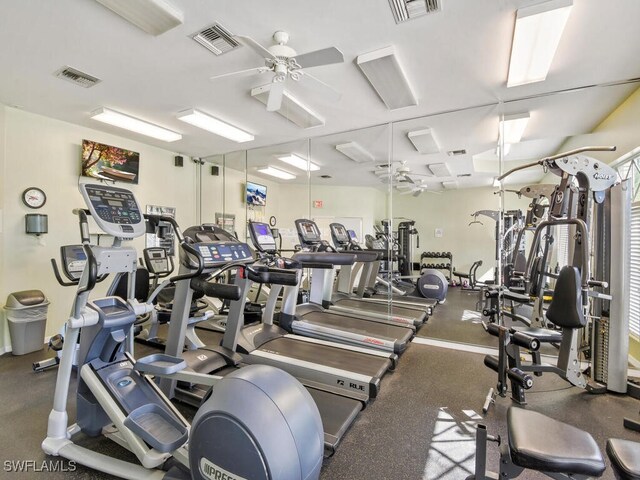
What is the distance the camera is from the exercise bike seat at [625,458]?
99 cm

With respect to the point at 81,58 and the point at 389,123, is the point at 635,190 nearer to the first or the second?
the point at 389,123

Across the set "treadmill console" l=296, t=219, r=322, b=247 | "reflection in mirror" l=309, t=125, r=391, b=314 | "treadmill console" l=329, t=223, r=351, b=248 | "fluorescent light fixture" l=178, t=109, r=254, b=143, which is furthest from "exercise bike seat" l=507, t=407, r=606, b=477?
"fluorescent light fixture" l=178, t=109, r=254, b=143

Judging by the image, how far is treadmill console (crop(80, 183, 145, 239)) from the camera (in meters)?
1.75

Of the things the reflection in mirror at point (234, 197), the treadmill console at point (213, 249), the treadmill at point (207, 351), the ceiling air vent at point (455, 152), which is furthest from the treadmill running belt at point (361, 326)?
the ceiling air vent at point (455, 152)

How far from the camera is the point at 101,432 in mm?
1905

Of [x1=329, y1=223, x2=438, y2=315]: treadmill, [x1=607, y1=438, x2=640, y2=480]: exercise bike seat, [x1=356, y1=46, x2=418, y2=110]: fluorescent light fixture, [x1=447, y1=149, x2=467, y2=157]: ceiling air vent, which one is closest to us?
[x1=607, y1=438, x2=640, y2=480]: exercise bike seat

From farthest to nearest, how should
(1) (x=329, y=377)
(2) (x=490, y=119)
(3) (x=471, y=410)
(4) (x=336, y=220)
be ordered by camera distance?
(4) (x=336, y=220), (2) (x=490, y=119), (1) (x=329, y=377), (3) (x=471, y=410)

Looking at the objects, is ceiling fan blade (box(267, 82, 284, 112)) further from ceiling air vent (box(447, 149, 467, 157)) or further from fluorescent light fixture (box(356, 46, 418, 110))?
ceiling air vent (box(447, 149, 467, 157))

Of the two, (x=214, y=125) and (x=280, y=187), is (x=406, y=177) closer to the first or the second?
(x=280, y=187)

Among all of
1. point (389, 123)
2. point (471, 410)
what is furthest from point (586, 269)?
point (389, 123)

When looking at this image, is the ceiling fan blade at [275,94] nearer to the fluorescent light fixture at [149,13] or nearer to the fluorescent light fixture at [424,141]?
the fluorescent light fixture at [149,13]

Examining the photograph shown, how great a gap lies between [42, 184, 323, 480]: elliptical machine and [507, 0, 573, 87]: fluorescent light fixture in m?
2.95

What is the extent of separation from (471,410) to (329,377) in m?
1.13

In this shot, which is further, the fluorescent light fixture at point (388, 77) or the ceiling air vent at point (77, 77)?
the ceiling air vent at point (77, 77)
